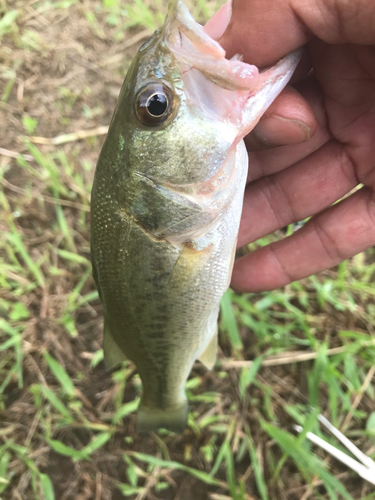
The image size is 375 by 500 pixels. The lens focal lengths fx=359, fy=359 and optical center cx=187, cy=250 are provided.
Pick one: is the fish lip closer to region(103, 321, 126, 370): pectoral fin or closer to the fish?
the fish

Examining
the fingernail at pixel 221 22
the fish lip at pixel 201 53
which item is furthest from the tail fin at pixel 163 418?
the fingernail at pixel 221 22

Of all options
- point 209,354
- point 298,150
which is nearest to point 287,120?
point 298,150

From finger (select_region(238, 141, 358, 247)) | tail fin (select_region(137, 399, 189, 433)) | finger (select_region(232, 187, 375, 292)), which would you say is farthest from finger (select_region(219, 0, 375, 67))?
tail fin (select_region(137, 399, 189, 433))

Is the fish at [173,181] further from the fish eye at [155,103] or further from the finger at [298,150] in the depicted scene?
the finger at [298,150]

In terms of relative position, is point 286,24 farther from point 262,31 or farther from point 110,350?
point 110,350

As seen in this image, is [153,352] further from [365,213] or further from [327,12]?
[327,12]

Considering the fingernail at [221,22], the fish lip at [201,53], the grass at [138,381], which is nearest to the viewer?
the fish lip at [201,53]

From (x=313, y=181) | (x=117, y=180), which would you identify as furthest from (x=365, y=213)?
(x=117, y=180)
